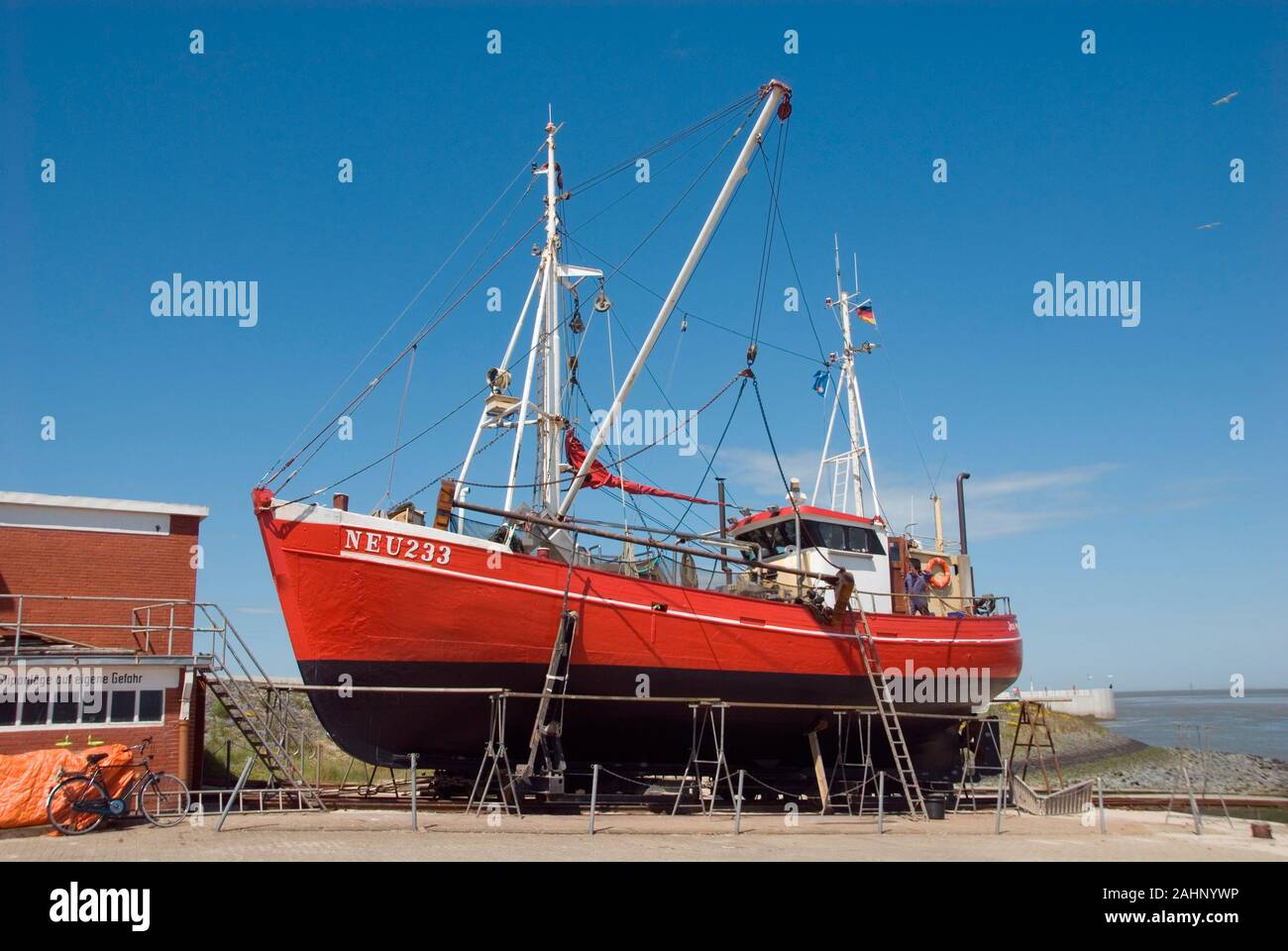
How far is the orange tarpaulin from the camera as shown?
52.9 feet

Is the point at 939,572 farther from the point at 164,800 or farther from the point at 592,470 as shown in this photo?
the point at 164,800

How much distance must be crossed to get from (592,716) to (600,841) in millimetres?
6221

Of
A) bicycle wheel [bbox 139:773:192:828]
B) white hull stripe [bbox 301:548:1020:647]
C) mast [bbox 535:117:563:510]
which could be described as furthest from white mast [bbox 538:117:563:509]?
bicycle wheel [bbox 139:773:192:828]

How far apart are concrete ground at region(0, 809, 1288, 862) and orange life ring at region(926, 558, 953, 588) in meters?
11.6

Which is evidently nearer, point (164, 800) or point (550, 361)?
point (164, 800)

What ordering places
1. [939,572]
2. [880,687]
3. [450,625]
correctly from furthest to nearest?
[939,572] → [880,687] → [450,625]

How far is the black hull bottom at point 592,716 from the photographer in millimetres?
20109

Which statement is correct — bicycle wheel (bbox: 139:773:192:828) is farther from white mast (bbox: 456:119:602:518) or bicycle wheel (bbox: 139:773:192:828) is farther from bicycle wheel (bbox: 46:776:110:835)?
white mast (bbox: 456:119:602:518)

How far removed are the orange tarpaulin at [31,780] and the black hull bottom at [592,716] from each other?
434cm

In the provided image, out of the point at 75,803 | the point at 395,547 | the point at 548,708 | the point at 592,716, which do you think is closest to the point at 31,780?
the point at 75,803

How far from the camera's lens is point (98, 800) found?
16844 mm

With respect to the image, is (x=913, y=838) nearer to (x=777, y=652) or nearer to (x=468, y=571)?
(x=777, y=652)

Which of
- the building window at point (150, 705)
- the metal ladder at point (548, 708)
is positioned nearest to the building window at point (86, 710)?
the building window at point (150, 705)
